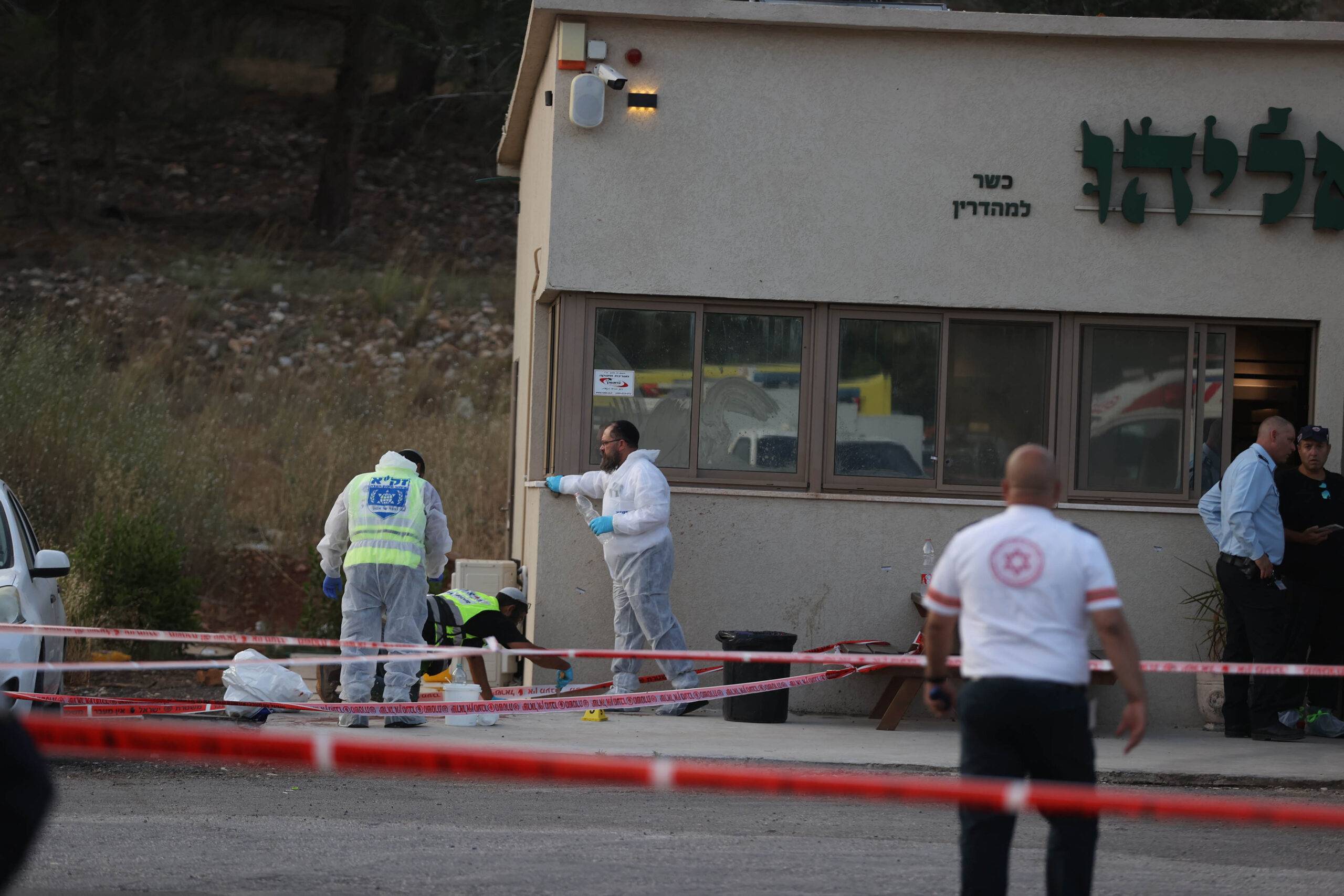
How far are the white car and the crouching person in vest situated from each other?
259cm

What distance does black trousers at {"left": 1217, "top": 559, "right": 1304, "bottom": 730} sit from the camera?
402 inches

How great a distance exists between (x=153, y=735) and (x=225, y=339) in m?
25.1

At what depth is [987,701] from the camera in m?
4.94

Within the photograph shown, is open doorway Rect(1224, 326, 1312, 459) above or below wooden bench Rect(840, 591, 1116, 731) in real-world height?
above

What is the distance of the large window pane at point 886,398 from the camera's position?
37.9 ft

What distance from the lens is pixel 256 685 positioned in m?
10.2

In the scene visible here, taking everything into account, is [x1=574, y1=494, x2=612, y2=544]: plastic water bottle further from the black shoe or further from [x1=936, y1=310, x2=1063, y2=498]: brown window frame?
the black shoe

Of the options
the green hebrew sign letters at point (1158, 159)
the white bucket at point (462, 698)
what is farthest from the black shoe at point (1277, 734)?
the white bucket at point (462, 698)

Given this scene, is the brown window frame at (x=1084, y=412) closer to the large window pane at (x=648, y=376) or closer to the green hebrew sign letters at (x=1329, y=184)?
the green hebrew sign letters at (x=1329, y=184)

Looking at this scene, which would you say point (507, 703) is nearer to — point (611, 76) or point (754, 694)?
point (754, 694)

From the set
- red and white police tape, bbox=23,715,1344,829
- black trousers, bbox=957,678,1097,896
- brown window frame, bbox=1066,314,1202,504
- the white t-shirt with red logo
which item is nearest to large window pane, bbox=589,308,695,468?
brown window frame, bbox=1066,314,1202,504

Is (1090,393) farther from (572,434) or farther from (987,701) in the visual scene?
(987,701)

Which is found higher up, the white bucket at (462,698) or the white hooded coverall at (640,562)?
the white hooded coverall at (640,562)

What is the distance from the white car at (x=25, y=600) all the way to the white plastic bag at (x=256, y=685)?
1153 millimetres
